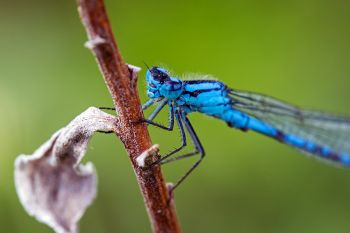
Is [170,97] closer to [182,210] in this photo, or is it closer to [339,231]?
[182,210]

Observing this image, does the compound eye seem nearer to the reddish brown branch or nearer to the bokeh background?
the bokeh background

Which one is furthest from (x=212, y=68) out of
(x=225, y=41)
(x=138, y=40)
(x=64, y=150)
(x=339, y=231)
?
(x=64, y=150)

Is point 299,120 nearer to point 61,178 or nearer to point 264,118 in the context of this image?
point 264,118

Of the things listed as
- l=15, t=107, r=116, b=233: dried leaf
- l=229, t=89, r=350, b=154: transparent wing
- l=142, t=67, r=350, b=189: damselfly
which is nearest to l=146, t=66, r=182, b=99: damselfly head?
l=142, t=67, r=350, b=189: damselfly

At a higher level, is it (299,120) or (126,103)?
(299,120)

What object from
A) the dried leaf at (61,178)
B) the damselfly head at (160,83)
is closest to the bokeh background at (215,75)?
Result: the damselfly head at (160,83)

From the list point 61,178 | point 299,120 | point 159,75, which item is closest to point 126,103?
point 61,178
